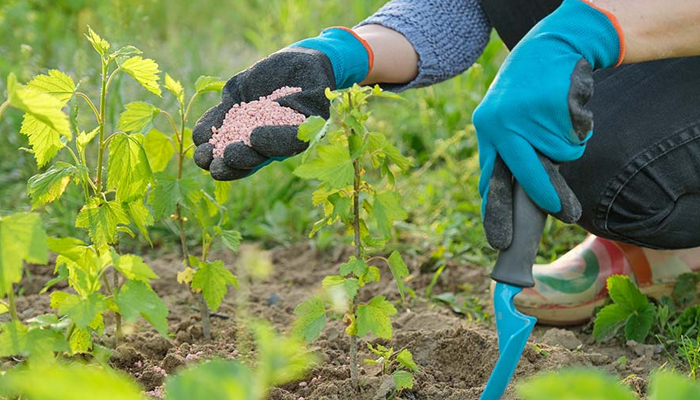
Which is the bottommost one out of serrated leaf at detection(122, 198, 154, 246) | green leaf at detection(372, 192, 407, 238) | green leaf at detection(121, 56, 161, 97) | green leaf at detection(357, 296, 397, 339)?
green leaf at detection(357, 296, 397, 339)

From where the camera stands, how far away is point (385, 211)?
4.52 ft

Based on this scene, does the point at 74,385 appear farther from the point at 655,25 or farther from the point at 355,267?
the point at 655,25

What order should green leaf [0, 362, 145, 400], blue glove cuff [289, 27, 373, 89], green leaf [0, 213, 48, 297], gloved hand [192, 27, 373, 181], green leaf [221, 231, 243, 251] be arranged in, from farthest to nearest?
blue glove cuff [289, 27, 373, 89], green leaf [221, 231, 243, 251], gloved hand [192, 27, 373, 181], green leaf [0, 213, 48, 297], green leaf [0, 362, 145, 400]

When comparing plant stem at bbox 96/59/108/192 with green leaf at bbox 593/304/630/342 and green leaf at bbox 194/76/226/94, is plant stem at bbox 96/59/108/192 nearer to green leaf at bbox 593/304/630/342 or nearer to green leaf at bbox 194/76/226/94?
green leaf at bbox 194/76/226/94

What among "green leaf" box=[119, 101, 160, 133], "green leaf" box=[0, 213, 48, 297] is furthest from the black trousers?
"green leaf" box=[0, 213, 48, 297]

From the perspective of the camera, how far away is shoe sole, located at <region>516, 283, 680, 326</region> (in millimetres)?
2080

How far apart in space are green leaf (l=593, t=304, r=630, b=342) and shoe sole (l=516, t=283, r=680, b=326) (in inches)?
7.4

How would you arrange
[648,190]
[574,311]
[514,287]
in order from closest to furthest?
[514,287] < [648,190] < [574,311]

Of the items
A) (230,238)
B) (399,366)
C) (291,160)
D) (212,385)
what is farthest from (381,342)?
(291,160)

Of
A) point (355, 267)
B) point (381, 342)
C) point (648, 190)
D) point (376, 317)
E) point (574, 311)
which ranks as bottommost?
point (574, 311)

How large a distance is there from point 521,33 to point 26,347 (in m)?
1.50

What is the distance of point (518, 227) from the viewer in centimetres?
139

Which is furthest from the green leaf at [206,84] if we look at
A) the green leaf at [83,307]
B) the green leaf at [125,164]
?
the green leaf at [83,307]

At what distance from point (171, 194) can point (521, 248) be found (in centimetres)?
70
